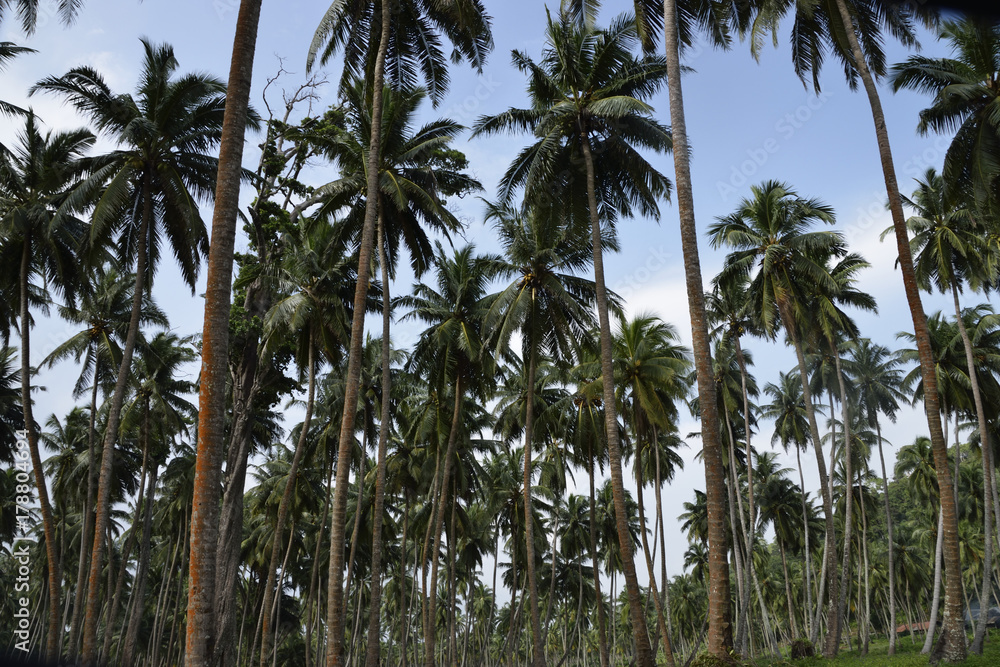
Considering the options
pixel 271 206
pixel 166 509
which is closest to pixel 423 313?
pixel 271 206

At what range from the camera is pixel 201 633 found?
23.8 feet

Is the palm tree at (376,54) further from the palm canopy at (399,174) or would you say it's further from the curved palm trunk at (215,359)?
the curved palm trunk at (215,359)

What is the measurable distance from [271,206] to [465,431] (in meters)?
15.5

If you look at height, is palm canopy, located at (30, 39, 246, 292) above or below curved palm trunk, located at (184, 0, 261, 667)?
above

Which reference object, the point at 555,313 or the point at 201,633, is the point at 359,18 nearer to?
the point at 555,313

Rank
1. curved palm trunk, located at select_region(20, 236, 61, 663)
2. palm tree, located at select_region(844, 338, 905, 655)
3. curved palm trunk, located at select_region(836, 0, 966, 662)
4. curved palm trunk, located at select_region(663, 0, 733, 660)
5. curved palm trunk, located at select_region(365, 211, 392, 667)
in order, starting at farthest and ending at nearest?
1. palm tree, located at select_region(844, 338, 905, 655)
2. curved palm trunk, located at select_region(20, 236, 61, 663)
3. curved palm trunk, located at select_region(365, 211, 392, 667)
4. curved palm trunk, located at select_region(836, 0, 966, 662)
5. curved palm trunk, located at select_region(663, 0, 733, 660)

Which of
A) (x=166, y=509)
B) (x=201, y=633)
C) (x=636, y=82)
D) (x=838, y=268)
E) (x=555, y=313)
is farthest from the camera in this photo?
(x=166, y=509)

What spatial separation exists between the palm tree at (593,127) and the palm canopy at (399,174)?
2.19 meters

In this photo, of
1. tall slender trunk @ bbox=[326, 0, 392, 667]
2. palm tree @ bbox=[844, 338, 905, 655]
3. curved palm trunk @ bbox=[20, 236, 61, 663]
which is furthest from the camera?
palm tree @ bbox=[844, 338, 905, 655]

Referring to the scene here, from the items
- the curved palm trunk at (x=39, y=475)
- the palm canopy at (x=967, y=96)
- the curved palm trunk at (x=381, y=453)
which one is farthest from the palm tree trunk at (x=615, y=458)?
the curved palm trunk at (x=39, y=475)

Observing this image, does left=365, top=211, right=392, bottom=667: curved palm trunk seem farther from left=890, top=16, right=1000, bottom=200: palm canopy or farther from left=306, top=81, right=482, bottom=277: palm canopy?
left=890, top=16, right=1000, bottom=200: palm canopy

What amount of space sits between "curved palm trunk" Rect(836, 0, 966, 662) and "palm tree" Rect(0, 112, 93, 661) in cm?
2144

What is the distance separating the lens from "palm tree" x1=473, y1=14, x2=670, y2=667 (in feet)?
61.3

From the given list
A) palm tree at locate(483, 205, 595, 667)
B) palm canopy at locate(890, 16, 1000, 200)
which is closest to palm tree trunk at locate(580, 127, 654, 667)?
palm tree at locate(483, 205, 595, 667)
